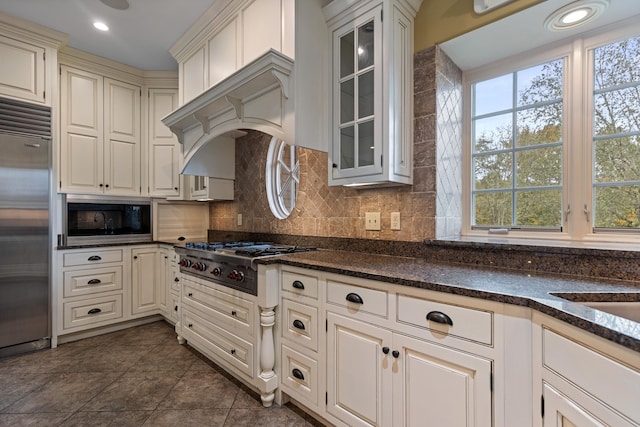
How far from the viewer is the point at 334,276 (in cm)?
154

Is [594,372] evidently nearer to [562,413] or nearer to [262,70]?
[562,413]

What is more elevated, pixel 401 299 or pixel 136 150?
pixel 136 150

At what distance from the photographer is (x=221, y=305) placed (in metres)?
2.16

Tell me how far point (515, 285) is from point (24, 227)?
3.51m

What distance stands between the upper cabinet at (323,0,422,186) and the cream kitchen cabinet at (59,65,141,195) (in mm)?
2463

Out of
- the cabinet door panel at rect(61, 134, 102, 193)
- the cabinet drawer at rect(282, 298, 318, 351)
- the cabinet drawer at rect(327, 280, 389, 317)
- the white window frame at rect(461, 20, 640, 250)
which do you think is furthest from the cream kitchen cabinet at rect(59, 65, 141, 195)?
the white window frame at rect(461, 20, 640, 250)

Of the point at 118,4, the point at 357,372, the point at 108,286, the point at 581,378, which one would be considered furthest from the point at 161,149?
the point at 581,378

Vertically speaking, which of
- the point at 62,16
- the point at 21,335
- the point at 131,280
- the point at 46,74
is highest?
the point at 62,16

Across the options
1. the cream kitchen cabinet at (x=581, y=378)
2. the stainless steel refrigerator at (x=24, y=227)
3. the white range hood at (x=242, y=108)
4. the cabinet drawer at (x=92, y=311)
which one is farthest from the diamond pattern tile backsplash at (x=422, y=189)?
the stainless steel refrigerator at (x=24, y=227)

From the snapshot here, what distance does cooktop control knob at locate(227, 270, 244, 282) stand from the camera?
6.40 ft

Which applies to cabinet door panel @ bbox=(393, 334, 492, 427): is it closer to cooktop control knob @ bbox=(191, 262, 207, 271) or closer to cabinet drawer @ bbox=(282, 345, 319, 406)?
cabinet drawer @ bbox=(282, 345, 319, 406)

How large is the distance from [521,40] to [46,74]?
365 centimetres

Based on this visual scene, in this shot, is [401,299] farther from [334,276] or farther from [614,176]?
[614,176]

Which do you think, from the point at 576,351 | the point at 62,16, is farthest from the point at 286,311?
the point at 62,16
